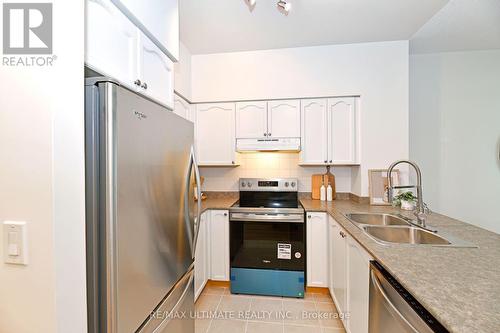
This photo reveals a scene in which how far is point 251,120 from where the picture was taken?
8.20 feet

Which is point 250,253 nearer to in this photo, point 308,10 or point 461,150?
point 308,10

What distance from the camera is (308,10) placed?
5.86 ft

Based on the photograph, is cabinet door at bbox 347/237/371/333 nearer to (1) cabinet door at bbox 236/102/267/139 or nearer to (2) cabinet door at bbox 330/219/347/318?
(2) cabinet door at bbox 330/219/347/318

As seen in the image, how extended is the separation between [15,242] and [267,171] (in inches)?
91.8

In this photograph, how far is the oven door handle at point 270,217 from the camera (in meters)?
2.15

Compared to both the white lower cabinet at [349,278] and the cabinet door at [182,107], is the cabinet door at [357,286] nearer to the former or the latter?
the white lower cabinet at [349,278]

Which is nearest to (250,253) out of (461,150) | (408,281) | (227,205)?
(227,205)

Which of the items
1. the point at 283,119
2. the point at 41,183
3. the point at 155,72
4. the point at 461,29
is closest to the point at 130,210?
the point at 41,183

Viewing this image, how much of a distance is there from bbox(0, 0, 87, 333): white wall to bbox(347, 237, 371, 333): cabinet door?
1.34 metres

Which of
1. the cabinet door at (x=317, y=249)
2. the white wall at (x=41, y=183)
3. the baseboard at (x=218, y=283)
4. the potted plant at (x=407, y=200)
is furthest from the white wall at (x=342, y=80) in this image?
the white wall at (x=41, y=183)

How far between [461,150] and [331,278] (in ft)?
6.97

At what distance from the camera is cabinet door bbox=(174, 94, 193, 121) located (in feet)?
7.06

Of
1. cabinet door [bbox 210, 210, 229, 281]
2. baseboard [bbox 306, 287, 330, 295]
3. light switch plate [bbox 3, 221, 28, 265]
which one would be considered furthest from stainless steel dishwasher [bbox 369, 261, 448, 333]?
cabinet door [bbox 210, 210, 229, 281]

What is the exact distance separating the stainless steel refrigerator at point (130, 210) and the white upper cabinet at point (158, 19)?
18.4 inches
